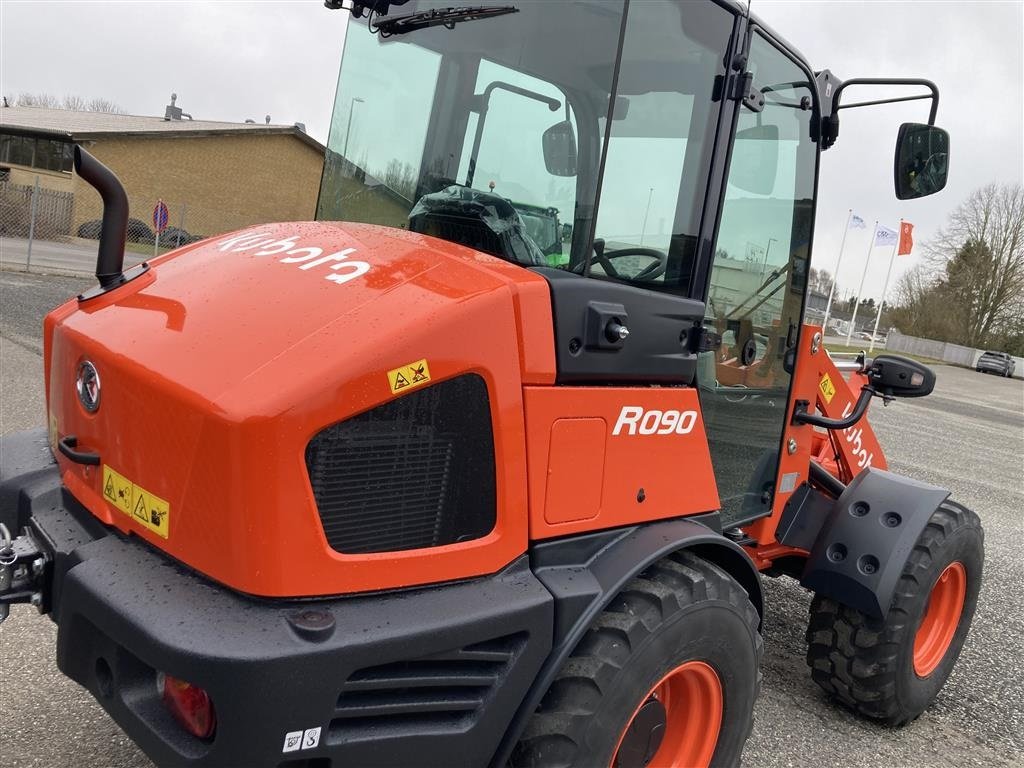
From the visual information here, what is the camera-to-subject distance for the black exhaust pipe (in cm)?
228

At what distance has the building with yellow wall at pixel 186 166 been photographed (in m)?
31.4

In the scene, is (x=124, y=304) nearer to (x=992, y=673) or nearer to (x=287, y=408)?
(x=287, y=408)

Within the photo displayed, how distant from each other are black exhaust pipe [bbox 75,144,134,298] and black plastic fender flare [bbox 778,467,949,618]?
8.47 feet

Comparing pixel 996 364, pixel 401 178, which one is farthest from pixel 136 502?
pixel 996 364

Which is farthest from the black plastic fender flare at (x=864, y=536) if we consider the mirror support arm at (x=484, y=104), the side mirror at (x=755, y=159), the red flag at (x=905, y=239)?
the red flag at (x=905, y=239)

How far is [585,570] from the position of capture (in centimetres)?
200

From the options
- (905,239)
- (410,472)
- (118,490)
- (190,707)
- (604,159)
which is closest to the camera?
(190,707)

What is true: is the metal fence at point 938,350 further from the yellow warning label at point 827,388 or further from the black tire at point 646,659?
the black tire at point 646,659

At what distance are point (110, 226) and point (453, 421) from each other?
1.26 m

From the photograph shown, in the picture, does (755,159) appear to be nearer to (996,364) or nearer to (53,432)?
(53,432)

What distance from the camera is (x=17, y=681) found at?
9.50ft

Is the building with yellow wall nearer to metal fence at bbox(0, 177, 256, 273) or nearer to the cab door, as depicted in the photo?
metal fence at bbox(0, 177, 256, 273)

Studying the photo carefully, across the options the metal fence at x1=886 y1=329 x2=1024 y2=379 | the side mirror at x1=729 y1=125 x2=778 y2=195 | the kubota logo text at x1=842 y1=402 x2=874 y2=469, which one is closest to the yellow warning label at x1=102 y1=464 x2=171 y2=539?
the side mirror at x1=729 y1=125 x2=778 y2=195

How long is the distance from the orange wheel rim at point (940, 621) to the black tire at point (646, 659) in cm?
159
